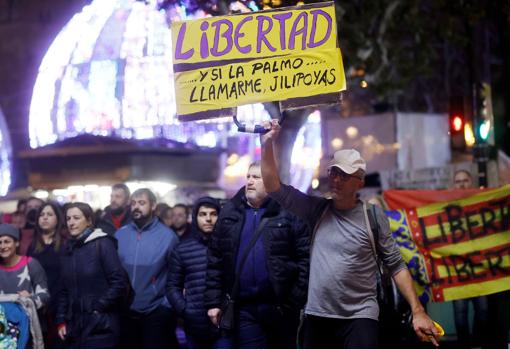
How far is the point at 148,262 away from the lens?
9930 mm

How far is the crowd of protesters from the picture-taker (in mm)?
6785

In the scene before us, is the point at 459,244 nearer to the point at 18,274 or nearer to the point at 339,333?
the point at 339,333

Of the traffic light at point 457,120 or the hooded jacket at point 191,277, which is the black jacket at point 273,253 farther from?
the traffic light at point 457,120

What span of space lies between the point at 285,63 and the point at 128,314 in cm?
357

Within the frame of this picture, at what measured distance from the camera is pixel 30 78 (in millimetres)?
36656

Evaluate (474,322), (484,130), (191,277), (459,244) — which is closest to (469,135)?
(484,130)

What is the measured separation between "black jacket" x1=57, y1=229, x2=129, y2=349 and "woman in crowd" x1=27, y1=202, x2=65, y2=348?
1014 mm

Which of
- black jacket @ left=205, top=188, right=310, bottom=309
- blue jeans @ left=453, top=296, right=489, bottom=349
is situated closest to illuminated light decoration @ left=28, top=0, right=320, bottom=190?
blue jeans @ left=453, top=296, right=489, bottom=349

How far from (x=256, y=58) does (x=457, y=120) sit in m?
10.5

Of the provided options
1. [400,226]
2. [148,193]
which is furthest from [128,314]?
[400,226]

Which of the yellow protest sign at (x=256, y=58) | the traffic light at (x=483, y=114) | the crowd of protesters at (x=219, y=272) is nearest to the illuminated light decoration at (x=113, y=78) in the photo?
the traffic light at (x=483, y=114)

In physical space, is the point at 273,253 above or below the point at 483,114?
below

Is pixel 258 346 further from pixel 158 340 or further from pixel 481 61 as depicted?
pixel 481 61

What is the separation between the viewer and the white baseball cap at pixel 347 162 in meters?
6.81
